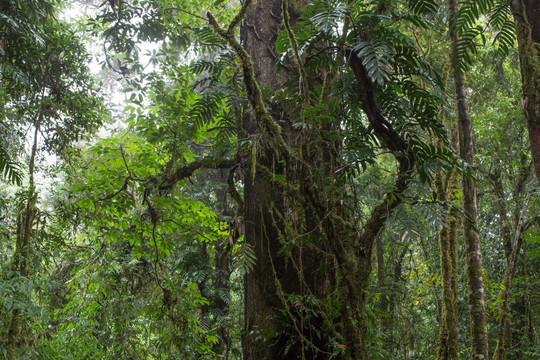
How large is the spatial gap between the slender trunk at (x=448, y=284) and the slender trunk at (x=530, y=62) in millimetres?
1753

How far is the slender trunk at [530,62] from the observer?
3.02 meters

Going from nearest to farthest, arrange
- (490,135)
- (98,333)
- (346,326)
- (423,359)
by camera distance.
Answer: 1. (346,326)
2. (98,333)
3. (423,359)
4. (490,135)

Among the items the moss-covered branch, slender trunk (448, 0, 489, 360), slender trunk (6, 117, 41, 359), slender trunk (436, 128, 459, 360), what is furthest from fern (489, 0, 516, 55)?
slender trunk (6, 117, 41, 359)

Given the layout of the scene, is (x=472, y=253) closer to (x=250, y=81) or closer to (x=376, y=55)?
(x=376, y=55)

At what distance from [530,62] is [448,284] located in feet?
9.37

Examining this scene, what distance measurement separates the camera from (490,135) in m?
7.79

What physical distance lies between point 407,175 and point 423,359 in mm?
5676

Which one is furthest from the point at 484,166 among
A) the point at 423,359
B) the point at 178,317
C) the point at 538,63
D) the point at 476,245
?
the point at 178,317

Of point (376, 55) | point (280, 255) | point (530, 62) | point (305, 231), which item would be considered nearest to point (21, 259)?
point (280, 255)

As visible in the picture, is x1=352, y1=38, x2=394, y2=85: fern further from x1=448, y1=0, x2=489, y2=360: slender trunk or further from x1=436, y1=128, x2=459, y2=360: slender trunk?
x1=436, y1=128, x2=459, y2=360: slender trunk

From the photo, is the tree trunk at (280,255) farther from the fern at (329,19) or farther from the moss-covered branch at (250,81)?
the fern at (329,19)

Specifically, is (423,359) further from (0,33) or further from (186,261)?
(0,33)

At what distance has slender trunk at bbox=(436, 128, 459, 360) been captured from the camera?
4911 mm

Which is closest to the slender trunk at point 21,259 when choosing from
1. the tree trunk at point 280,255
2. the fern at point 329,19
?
the tree trunk at point 280,255
